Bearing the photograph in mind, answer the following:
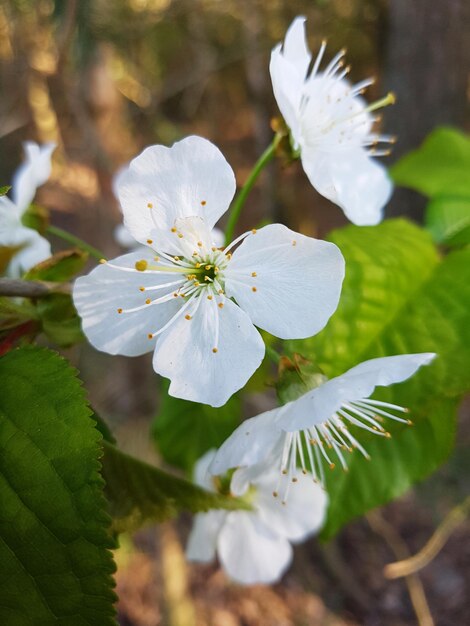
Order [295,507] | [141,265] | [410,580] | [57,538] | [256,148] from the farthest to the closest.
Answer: [256,148] → [410,580] → [295,507] → [141,265] → [57,538]

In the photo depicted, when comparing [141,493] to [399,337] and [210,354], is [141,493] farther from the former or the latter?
[399,337]

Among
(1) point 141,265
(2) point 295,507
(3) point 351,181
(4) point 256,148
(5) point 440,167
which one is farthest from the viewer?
(4) point 256,148

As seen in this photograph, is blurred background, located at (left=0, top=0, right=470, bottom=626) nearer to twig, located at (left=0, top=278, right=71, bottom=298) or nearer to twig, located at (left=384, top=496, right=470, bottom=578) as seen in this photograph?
twig, located at (left=384, top=496, right=470, bottom=578)

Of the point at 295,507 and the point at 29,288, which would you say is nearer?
the point at 29,288

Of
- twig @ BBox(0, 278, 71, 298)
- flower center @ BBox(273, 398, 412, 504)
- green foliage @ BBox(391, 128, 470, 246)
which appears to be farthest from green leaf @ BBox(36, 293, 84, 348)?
green foliage @ BBox(391, 128, 470, 246)

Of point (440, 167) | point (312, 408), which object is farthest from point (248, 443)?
point (440, 167)

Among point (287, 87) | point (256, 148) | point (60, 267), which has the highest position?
point (287, 87)

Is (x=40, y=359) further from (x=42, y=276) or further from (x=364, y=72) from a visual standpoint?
(x=364, y=72)

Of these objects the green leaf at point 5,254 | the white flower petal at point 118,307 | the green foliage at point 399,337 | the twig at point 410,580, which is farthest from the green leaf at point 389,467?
the twig at point 410,580
